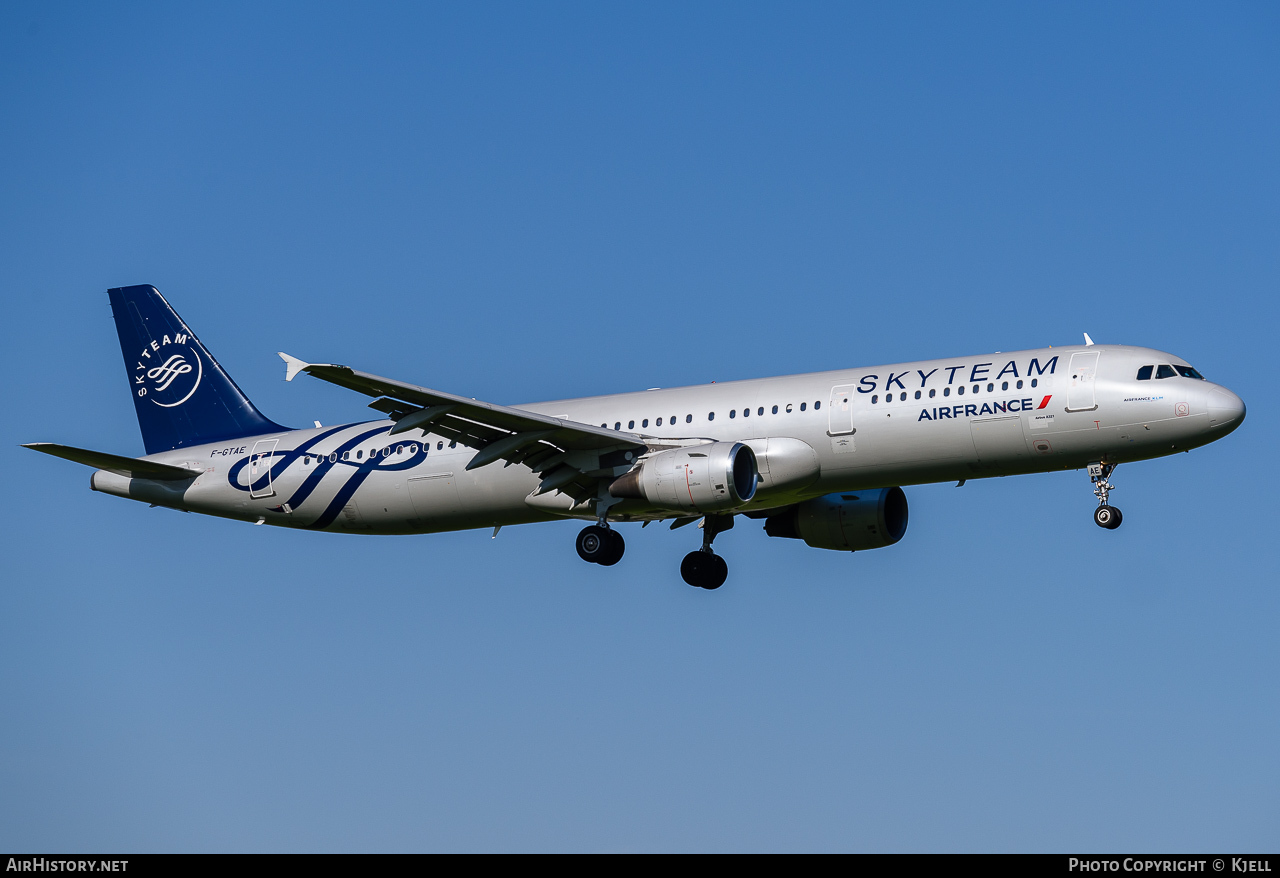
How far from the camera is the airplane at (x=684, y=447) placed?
34781mm

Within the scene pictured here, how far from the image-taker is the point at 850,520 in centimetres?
4169

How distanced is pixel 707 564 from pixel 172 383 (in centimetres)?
1692

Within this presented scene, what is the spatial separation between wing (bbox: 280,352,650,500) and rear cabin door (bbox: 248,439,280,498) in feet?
22.4

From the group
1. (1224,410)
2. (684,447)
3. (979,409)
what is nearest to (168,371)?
(684,447)

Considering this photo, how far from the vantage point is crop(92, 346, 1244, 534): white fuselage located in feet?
114

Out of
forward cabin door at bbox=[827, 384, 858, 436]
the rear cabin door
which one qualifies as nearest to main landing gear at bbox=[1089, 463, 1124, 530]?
forward cabin door at bbox=[827, 384, 858, 436]

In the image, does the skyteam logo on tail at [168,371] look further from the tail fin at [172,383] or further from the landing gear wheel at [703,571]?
the landing gear wheel at [703,571]

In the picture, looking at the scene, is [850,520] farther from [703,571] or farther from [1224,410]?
[1224,410]

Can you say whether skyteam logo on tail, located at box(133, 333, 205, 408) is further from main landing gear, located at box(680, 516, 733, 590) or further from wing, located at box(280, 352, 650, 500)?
main landing gear, located at box(680, 516, 733, 590)
